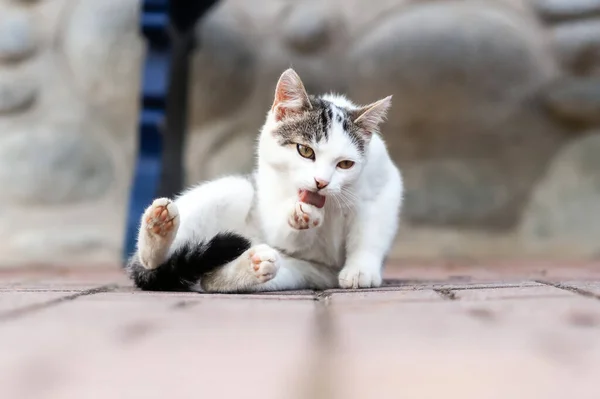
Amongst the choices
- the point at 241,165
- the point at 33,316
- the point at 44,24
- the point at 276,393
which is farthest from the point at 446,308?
the point at 44,24

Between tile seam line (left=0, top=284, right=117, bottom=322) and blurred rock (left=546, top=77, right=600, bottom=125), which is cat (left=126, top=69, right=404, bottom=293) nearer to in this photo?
tile seam line (left=0, top=284, right=117, bottom=322)

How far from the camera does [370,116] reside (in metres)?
1.29

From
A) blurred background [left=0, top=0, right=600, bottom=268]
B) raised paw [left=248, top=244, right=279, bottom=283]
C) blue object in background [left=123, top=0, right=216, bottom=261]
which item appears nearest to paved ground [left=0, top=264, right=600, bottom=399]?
raised paw [left=248, top=244, right=279, bottom=283]

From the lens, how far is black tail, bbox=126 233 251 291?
1.04m

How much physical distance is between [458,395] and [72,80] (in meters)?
2.58

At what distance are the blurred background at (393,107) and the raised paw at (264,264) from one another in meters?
1.63

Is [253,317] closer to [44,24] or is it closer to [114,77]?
[114,77]

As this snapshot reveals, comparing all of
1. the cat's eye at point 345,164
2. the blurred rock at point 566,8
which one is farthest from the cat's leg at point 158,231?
the blurred rock at point 566,8

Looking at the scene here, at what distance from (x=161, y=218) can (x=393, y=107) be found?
5.88ft

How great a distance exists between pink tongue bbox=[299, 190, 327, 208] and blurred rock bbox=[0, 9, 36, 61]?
2025mm

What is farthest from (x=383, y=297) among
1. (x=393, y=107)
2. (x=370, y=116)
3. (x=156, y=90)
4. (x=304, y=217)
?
(x=393, y=107)

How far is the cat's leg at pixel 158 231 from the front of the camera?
1.01 meters

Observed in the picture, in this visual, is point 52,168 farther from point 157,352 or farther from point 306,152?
point 157,352

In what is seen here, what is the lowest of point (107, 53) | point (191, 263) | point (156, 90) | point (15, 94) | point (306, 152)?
point (191, 263)
